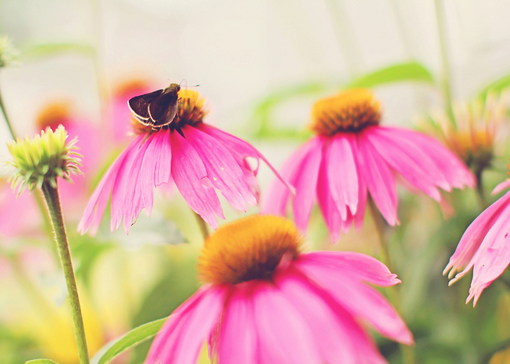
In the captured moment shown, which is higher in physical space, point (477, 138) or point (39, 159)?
point (39, 159)

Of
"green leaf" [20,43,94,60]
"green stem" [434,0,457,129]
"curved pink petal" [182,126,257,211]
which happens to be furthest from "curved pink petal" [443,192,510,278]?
"green leaf" [20,43,94,60]

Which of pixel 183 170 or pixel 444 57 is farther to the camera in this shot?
pixel 444 57

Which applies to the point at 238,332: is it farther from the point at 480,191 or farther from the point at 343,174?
the point at 480,191

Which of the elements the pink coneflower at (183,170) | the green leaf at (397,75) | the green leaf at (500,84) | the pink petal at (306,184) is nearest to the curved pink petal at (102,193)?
the pink coneflower at (183,170)

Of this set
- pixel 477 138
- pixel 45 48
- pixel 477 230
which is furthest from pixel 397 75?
pixel 45 48

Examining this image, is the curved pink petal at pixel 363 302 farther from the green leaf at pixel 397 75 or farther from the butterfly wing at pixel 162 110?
the green leaf at pixel 397 75

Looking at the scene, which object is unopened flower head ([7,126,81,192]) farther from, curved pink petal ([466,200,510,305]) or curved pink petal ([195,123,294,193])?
curved pink petal ([466,200,510,305])
